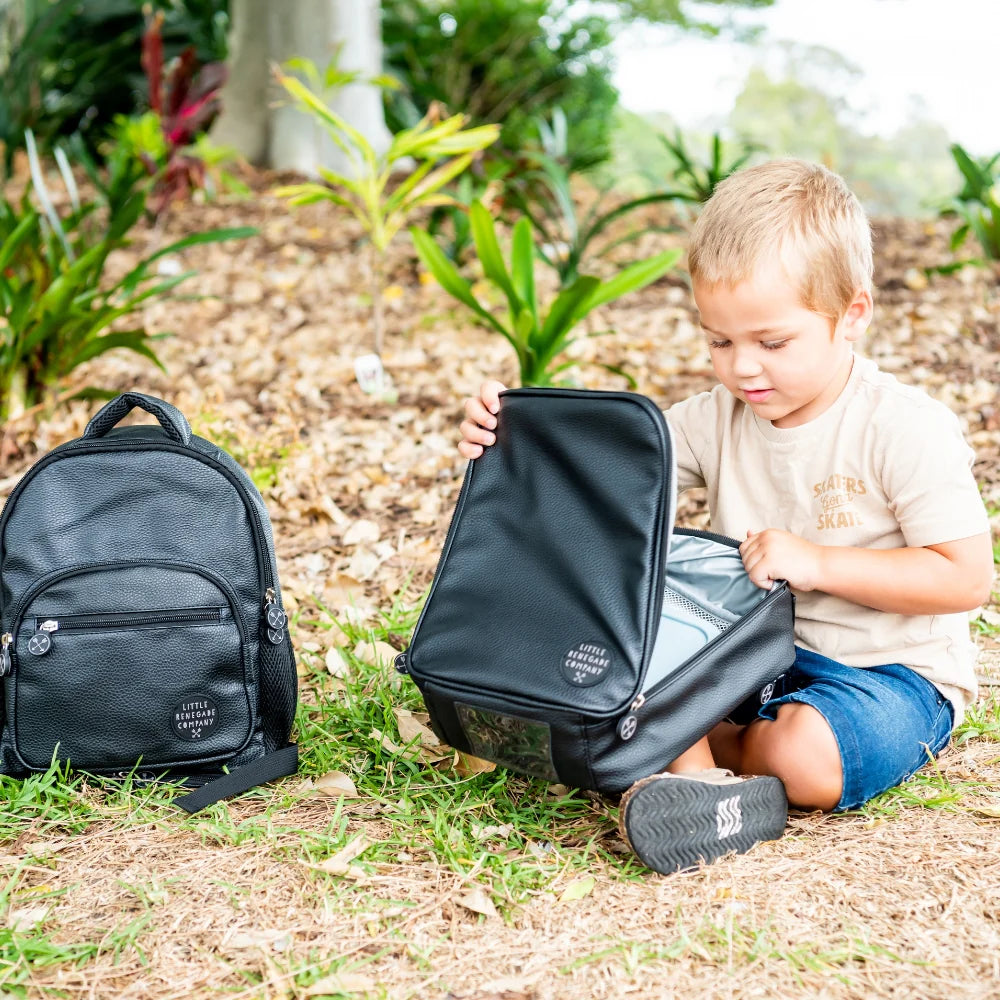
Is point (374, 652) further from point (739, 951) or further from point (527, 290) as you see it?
point (527, 290)

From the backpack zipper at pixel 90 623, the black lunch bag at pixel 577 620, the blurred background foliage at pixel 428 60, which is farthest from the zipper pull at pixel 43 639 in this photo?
the blurred background foliage at pixel 428 60

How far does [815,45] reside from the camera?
1020cm

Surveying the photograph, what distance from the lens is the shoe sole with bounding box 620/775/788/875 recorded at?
4.58 feet

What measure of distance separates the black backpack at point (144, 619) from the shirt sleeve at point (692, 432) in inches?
30.0

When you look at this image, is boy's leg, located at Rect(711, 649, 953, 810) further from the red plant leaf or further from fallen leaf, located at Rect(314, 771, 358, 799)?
the red plant leaf

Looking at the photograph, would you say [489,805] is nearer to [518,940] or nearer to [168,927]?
[518,940]

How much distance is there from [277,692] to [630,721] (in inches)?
27.2

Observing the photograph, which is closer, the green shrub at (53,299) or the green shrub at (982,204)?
the green shrub at (53,299)

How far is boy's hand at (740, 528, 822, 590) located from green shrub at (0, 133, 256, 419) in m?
2.11

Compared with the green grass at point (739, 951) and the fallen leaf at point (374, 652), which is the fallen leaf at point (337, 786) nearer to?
the fallen leaf at point (374, 652)

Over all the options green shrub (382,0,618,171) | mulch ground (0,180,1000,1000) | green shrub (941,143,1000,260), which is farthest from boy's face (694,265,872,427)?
green shrub (382,0,618,171)

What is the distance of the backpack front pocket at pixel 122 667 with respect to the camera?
1.70 meters

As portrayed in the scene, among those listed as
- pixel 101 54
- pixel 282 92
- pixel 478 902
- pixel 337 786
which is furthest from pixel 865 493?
pixel 101 54

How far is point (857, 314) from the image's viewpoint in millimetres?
1664
